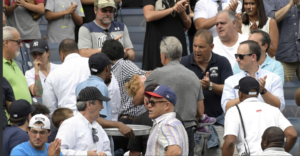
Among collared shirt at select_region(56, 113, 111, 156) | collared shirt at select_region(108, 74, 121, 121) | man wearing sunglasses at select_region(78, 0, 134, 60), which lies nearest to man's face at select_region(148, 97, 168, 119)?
collared shirt at select_region(56, 113, 111, 156)

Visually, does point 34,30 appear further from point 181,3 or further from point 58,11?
point 181,3

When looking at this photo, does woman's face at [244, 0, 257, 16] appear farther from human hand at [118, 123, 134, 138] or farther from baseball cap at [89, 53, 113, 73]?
human hand at [118, 123, 134, 138]

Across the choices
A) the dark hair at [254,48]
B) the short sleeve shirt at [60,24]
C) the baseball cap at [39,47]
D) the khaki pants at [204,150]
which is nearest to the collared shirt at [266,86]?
the dark hair at [254,48]

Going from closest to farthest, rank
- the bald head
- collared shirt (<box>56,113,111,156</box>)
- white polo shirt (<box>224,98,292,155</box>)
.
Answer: the bald head
collared shirt (<box>56,113,111,156</box>)
white polo shirt (<box>224,98,292,155</box>)

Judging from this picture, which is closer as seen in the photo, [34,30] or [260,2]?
[260,2]

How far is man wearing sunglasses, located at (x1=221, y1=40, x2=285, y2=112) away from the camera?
19.5ft

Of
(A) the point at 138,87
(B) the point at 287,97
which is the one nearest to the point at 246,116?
(A) the point at 138,87

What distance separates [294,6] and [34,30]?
4.46m

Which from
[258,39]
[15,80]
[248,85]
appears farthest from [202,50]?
[15,80]

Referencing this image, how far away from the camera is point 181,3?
7758 mm

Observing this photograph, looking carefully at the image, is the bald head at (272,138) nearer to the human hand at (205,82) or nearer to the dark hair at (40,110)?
the human hand at (205,82)

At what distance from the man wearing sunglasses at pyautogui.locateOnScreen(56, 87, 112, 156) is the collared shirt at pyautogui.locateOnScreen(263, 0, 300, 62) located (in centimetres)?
459

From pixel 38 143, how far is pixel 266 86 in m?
2.74

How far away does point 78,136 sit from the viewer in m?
4.90
